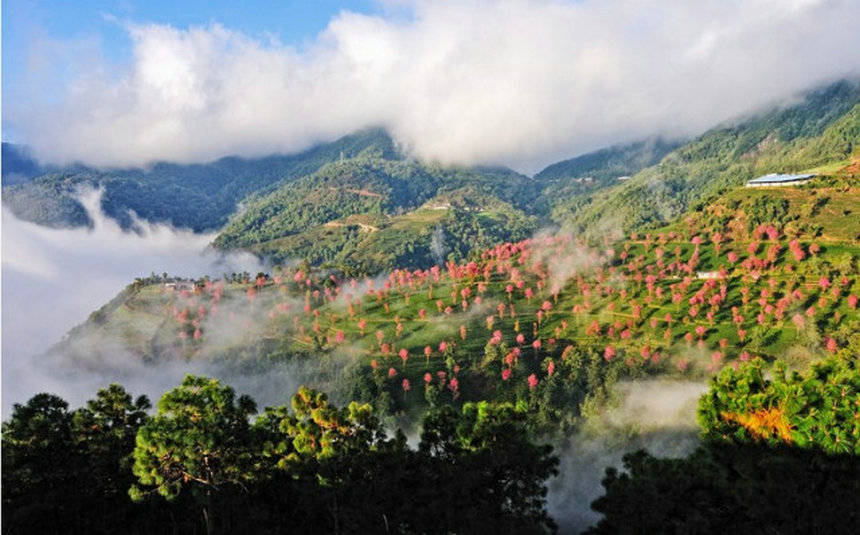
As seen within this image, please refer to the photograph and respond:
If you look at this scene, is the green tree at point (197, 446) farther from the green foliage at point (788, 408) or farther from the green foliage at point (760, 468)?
the green foliage at point (788, 408)

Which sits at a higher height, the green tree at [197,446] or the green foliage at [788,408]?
the green tree at [197,446]

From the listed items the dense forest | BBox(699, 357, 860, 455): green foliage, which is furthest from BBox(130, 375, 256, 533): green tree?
BBox(699, 357, 860, 455): green foliage

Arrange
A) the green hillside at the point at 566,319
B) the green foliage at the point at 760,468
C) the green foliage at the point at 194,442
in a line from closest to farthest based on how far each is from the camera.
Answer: the green foliage at the point at 760,468 → the green foliage at the point at 194,442 → the green hillside at the point at 566,319

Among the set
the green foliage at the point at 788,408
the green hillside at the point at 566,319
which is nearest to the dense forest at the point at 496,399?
the green foliage at the point at 788,408

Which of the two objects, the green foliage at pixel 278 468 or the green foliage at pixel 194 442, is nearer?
the green foliage at pixel 194 442

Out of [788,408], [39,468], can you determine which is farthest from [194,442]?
[788,408]

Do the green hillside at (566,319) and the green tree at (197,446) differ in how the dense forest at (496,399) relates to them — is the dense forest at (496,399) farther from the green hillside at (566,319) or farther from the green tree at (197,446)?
the green hillside at (566,319)

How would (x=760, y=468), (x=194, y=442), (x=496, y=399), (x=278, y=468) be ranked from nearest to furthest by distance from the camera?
(x=760, y=468), (x=194, y=442), (x=278, y=468), (x=496, y=399)

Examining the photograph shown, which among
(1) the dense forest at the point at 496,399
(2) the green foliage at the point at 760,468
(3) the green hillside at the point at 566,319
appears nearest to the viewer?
(2) the green foliage at the point at 760,468

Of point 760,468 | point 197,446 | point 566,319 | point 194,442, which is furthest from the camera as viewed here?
point 566,319

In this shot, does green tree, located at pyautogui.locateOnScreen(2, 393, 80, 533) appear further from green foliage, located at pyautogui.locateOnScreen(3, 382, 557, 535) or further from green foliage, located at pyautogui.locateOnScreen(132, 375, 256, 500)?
green foliage, located at pyautogui.locateOnScreen(132, 375, 256, 500)

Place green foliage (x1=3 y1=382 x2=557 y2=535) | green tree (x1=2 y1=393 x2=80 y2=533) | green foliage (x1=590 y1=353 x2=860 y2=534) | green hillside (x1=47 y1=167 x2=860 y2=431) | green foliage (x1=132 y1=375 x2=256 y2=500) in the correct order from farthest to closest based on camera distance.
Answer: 1. green hillside (x1=47 y1=167 x2=860 y2=431)
2. green foliage (x1=3 y1=382 x2=557 y2=535)
3. green foliage (x1=132 y1=375 x2=256 y2=500)
4. green tree (x1=2 y1=393 x2=80 y2=533)
5. green foliage (x1=590 y1=353 x2=860 y2=534)

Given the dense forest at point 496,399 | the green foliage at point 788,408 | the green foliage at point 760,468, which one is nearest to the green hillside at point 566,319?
the dense forest at point 496,399

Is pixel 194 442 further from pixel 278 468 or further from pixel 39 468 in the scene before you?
pixel 39 468
